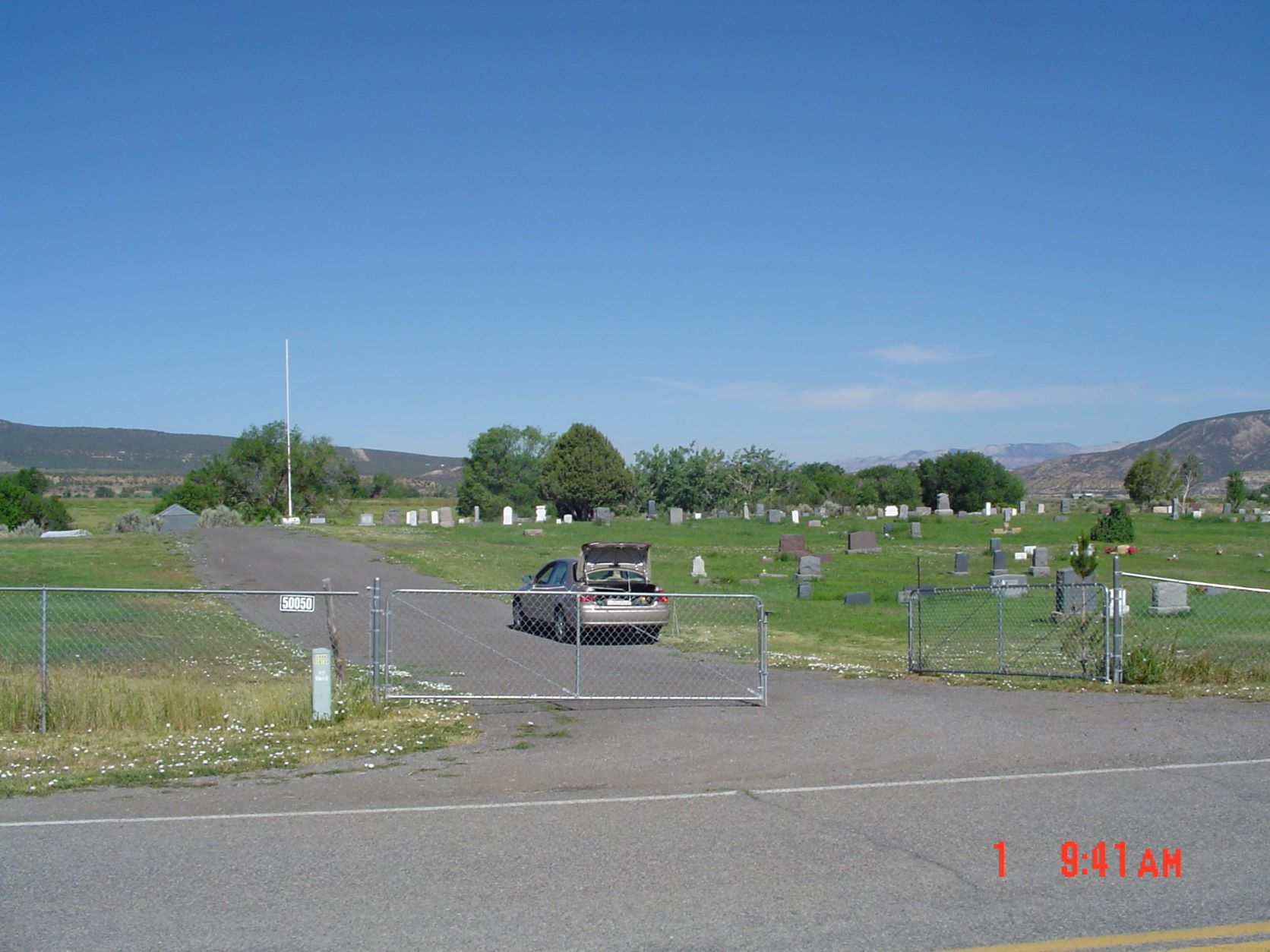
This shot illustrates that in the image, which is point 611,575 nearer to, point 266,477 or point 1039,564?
point 1039,564

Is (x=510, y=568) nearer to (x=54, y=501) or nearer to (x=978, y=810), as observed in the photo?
(x=978, y=810)

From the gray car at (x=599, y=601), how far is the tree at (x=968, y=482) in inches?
2706

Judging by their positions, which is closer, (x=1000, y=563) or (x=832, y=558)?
(x=1000, y=563)

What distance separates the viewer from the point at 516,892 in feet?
20.3

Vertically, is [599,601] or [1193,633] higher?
[599,601]

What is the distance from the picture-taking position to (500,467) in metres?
105

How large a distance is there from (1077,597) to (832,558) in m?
23.4

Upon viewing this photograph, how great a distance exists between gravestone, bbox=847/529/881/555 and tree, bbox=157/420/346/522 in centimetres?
4194

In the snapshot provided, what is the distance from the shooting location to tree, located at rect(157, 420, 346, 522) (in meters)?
73.9

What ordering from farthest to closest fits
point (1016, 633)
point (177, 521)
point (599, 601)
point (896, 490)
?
point (896, 490)
point (177, 521)
point (1016, 633)
point (599, 601)

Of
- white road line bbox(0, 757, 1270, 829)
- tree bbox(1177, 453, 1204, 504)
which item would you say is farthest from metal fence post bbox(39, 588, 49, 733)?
tree bbox(1177, 453, 1204, 504)

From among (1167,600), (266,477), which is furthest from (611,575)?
(266,477)

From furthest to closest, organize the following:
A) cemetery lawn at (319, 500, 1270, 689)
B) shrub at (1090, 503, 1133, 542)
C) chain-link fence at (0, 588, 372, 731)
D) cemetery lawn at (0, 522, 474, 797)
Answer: shrub at (1090, 503, 1133, 542)
cemetery lawn at (319, 500, 1270, 689)
chain-link fence at (0, 588, 372, 731)
cemetery lawn at (0, 522, 474, 797)

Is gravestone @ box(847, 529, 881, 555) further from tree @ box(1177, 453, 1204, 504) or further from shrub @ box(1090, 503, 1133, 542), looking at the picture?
tree @ box(1177, 453, 1204, 504)
